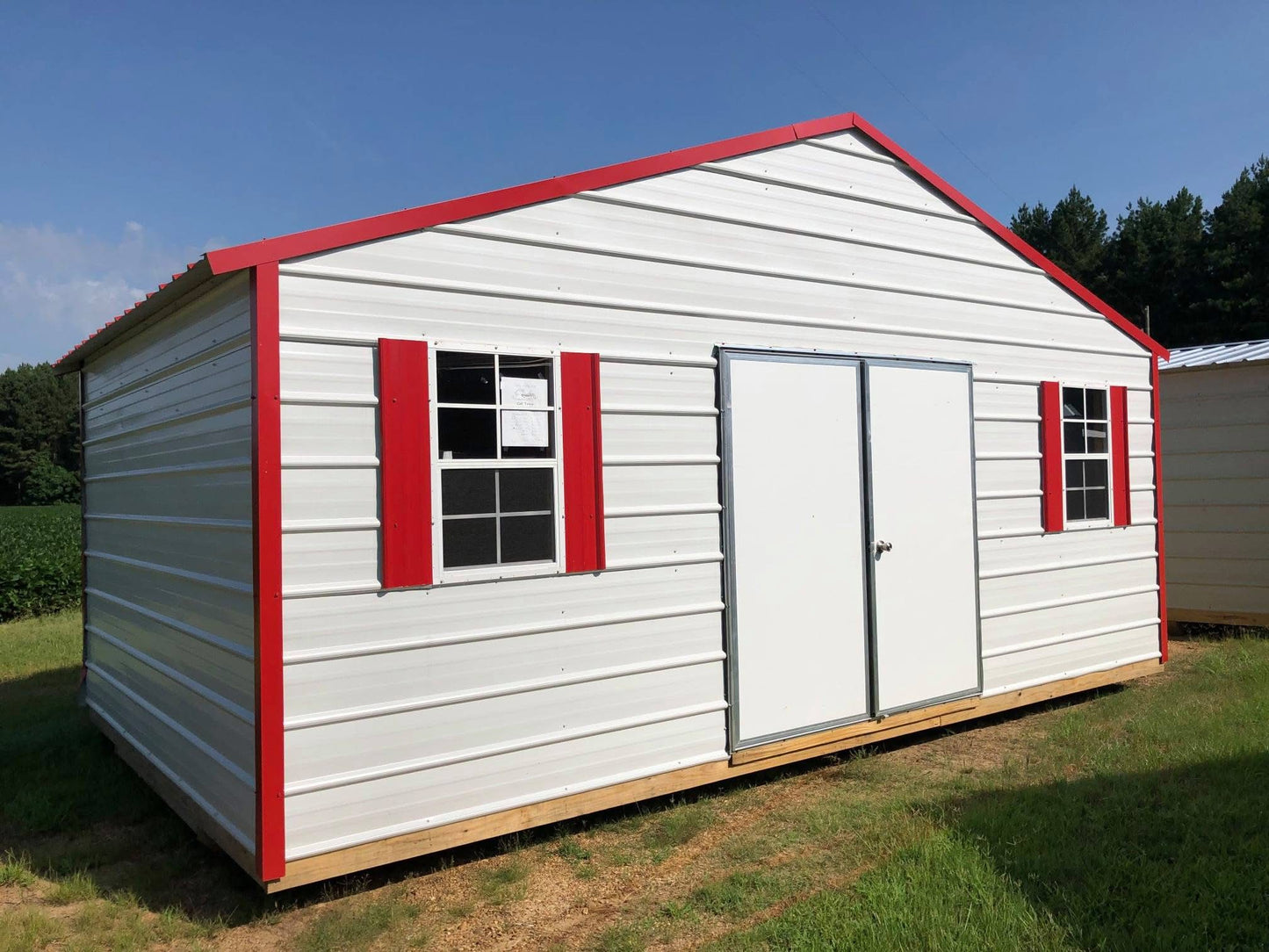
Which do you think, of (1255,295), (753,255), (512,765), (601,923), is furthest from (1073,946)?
(1255,295)

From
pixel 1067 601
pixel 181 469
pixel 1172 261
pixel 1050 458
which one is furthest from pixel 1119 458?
pixel 1172 261

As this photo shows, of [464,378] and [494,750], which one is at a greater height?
[464,378]

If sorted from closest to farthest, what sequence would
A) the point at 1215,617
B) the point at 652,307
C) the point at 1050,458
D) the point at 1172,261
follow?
the point at 652,307, the point at 1050,458, the point at 1215,617, the point at 1172,261

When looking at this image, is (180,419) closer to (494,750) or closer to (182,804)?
(182,804)

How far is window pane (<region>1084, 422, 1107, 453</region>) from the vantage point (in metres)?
7.76

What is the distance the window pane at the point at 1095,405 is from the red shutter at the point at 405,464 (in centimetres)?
574

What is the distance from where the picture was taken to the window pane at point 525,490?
4.70 m

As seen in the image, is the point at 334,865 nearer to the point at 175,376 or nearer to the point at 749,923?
the point at 749,923

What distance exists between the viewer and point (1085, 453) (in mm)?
7684

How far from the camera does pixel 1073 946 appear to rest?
351 centimetres

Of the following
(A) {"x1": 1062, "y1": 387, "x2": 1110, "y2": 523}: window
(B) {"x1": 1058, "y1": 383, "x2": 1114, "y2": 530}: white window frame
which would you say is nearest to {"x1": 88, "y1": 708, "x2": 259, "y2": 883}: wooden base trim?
(B) {"x1": 1058, "y1": 383, "x2": 1114, "y2": 530}: white window frame

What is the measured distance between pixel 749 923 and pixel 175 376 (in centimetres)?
408

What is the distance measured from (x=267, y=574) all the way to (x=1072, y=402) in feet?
20.9

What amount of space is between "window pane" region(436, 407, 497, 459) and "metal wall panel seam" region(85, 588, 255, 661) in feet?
4.15
